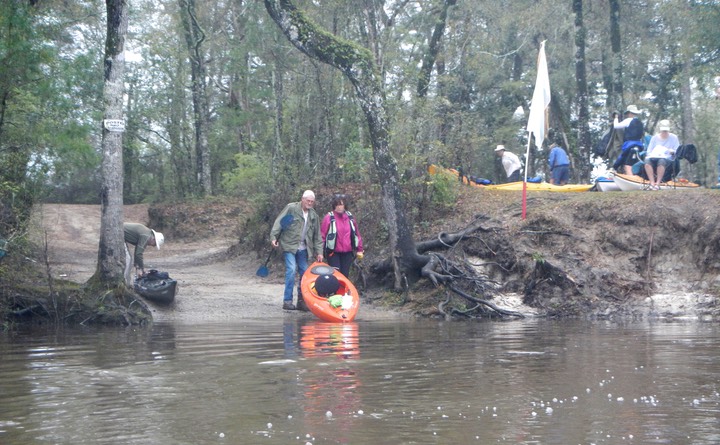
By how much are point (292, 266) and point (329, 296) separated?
1.02 m

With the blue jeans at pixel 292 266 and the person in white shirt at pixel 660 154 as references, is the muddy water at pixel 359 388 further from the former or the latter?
the person in white shirt at pixel 660 154

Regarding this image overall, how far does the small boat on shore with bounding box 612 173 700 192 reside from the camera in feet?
62.0

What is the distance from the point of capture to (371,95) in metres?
A: 16.7

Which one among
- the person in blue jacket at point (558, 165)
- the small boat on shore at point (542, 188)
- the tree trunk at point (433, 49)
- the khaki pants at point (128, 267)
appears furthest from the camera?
the tree trunk at point (433, 49)

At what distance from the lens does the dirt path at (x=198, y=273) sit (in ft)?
51.6

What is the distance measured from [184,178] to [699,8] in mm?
22469

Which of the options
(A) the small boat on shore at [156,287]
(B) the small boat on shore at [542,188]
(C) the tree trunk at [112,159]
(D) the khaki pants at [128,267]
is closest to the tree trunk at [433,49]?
(B) the small boat on shore at [542,188]

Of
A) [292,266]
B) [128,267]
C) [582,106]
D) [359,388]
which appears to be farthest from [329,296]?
[582,106]

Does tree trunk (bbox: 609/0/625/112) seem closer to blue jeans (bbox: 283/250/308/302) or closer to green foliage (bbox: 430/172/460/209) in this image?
green foliage (bbox: 430/172/460/209)

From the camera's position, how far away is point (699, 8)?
26109 millimetres

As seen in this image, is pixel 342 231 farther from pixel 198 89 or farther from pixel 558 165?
pixel 198 89

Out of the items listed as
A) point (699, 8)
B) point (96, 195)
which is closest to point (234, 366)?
point (699, 8)

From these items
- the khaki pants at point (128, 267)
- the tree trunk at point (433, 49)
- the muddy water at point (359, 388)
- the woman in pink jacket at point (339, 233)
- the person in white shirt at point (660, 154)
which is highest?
the tree trunk at point (433, 49)

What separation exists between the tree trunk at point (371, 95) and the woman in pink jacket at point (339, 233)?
136 cm
